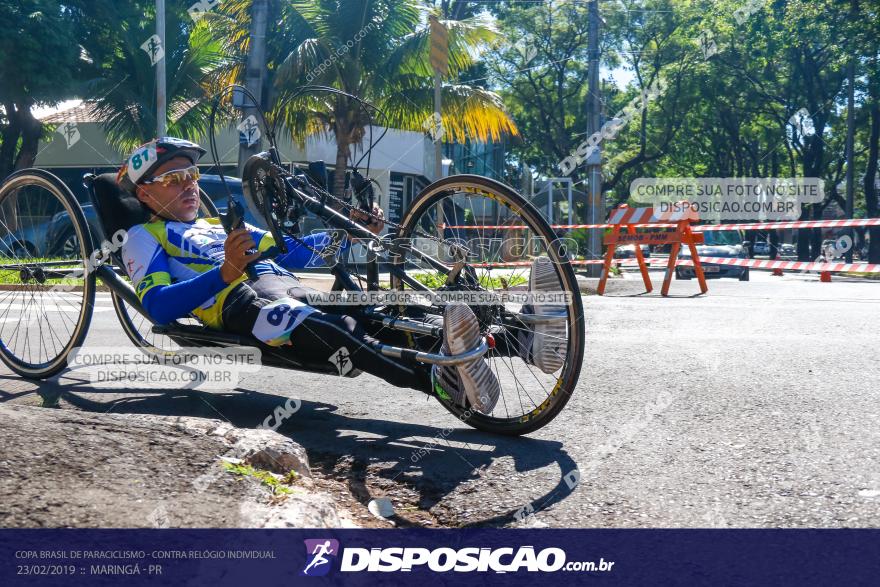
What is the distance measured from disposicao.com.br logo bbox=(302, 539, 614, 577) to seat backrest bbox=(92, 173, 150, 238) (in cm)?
276

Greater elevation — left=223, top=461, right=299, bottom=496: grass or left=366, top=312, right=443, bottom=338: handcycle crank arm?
left=366, top=312, right=443, bottom=338: handcycle crank arm

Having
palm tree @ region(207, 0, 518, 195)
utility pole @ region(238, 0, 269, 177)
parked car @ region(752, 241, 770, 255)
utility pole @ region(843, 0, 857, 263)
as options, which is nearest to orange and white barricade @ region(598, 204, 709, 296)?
palm tree @ region(207, 0, 518, 195)

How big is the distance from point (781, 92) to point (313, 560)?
38602mm

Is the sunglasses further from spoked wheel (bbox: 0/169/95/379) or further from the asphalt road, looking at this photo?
the asphalt road

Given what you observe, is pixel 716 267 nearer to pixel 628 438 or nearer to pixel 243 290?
pixel 628 438

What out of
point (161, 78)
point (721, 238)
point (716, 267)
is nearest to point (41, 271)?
point (161, 78)

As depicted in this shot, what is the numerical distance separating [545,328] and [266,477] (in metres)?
1.29

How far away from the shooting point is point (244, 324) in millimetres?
3842

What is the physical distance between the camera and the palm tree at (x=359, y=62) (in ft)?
55.8

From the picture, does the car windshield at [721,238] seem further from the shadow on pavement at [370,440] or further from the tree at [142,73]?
the shadow on pavement at [370,440]

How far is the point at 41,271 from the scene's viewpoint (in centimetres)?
521

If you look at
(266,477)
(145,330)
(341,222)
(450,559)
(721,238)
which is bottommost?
(450,559)

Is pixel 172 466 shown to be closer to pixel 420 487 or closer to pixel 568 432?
pixel 420 487

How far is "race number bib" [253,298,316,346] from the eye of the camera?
11.9 feet
